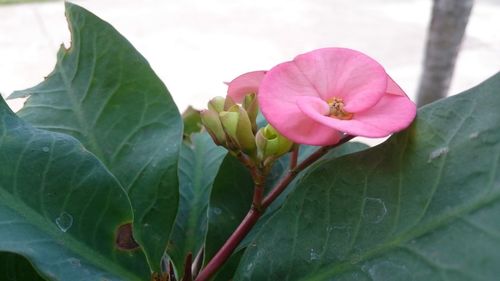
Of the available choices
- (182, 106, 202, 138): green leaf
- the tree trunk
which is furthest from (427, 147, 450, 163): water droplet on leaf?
the tree trunk

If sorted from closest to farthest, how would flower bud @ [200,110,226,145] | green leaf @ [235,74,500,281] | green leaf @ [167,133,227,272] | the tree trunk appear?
green leaf @ [235,74,500,281]
flower bud @ [200,110,226,145]
green leaf @ [167,133,227,272]
the tree trunk

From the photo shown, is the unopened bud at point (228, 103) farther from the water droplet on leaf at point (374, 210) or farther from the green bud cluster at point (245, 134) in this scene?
the water droplet on leaf at point (374, 210)

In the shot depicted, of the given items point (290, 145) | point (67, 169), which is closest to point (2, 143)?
point (67, 169)

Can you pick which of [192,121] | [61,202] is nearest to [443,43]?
[192,121]

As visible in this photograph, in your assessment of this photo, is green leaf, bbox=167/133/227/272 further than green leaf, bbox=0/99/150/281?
Yes

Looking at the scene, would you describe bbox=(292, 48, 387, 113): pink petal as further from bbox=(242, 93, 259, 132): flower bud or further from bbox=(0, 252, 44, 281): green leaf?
bbox=(0, 252, 44, 281): green leaf

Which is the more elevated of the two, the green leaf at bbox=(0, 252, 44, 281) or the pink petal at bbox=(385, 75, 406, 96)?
the pink petal at bbox=(385, 75, 406, 96)
